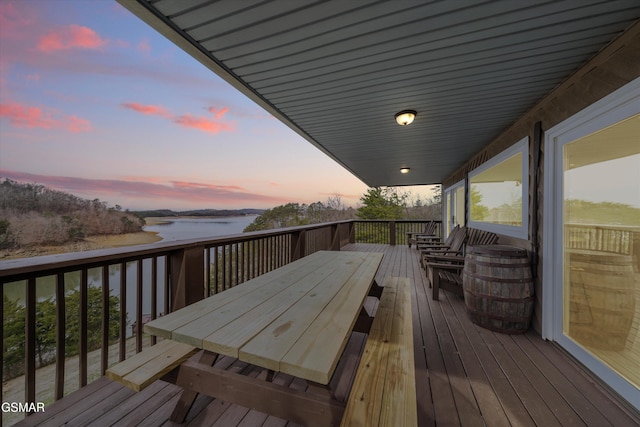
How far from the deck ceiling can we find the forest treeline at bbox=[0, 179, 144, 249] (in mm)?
6231

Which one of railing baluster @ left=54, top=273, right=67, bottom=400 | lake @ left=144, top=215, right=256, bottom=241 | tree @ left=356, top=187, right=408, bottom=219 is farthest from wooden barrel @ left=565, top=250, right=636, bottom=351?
tree @ left=356, top=187, right=408, bottom=219

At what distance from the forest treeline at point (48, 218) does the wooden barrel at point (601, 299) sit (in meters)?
8.37

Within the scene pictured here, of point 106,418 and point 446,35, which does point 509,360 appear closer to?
point 446,35

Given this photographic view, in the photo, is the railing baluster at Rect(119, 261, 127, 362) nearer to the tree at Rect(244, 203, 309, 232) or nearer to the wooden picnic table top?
the wooden picnic table top

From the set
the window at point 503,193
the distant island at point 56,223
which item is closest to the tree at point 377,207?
the window at point 503,193

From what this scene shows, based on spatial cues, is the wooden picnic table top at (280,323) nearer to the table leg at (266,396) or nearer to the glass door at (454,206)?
the table leg at (266,396)

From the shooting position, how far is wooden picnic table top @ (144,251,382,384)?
2.77ft

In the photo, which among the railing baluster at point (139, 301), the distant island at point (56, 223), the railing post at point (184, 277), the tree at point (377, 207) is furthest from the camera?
the tree at point (377, 207)

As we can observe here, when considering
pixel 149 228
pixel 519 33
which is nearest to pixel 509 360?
pixel 519 33

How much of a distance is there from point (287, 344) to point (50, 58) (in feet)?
38.9

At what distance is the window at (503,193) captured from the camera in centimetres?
272

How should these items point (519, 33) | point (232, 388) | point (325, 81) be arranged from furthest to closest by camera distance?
1. point (325, 81)
2. point (519, 33)
3. point (232, 388)

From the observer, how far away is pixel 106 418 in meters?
1.33
